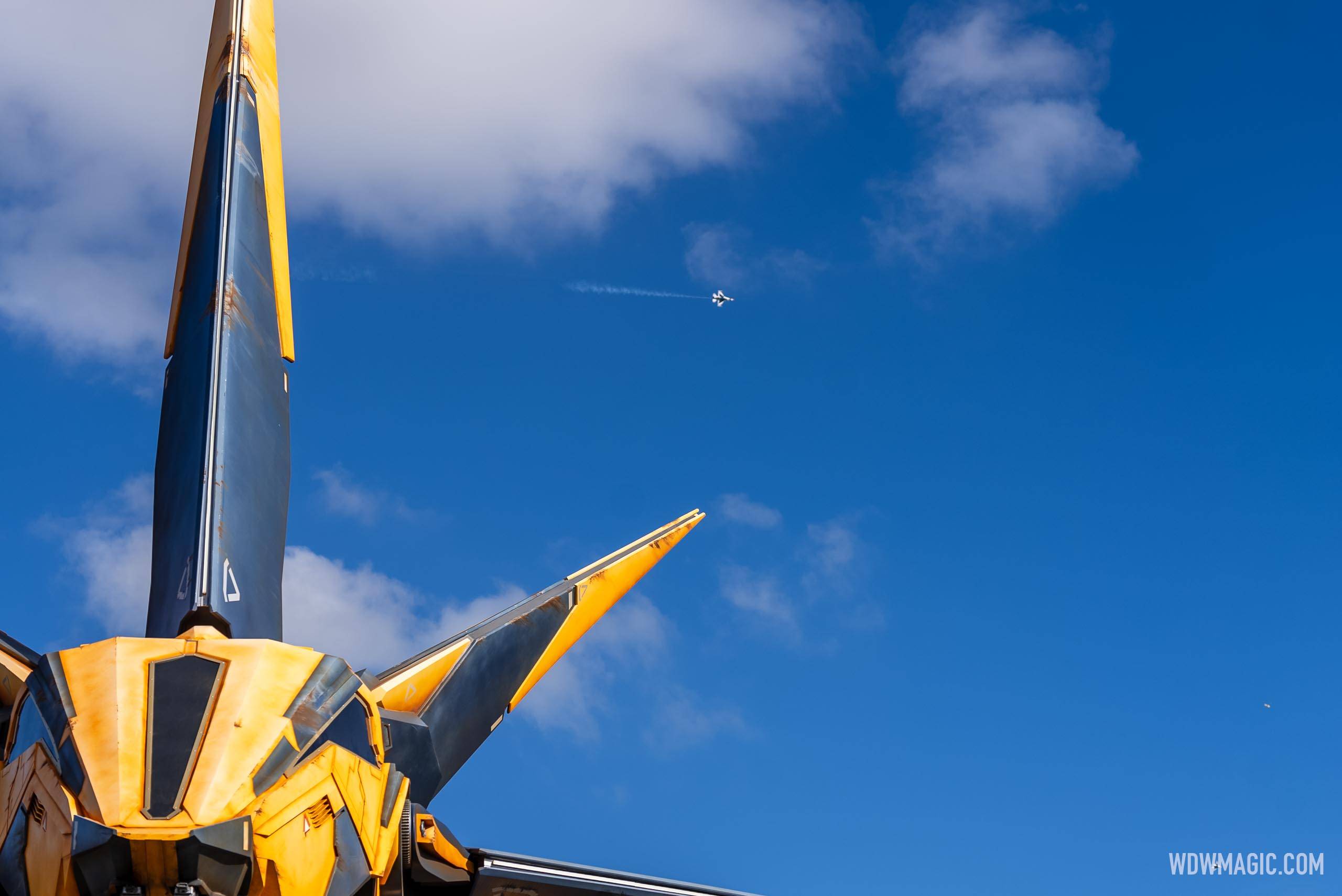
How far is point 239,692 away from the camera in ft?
63.0

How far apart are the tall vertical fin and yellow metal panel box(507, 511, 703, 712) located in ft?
21.2

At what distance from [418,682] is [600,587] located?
6.61 m

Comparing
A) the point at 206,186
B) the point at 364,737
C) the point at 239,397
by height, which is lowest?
the point at 364,737

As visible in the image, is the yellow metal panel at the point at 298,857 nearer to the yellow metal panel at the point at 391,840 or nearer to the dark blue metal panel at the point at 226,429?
the yellow metal panel at the point at 391,840

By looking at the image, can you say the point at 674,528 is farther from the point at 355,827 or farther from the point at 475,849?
the point at 355,827

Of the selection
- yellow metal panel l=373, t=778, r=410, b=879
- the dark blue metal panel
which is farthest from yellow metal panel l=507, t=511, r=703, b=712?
yellow metal panel l=373, t=778, r=410, b=879

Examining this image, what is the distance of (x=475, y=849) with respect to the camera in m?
22.0

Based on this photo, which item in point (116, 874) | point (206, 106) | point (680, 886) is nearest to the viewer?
point (116, 874)

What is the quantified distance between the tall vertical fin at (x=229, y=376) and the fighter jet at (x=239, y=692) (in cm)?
5

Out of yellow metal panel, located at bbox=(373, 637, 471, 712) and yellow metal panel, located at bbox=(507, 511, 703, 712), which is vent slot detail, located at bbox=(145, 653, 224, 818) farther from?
yellow metal panel, located at bbox=(507, 511, 703, 712)

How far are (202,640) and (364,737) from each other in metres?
2.75

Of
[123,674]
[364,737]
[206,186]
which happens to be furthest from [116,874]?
[206,186]

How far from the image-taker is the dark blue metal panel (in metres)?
23.3

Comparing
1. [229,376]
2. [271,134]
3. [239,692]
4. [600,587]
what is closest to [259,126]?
[271,134]
